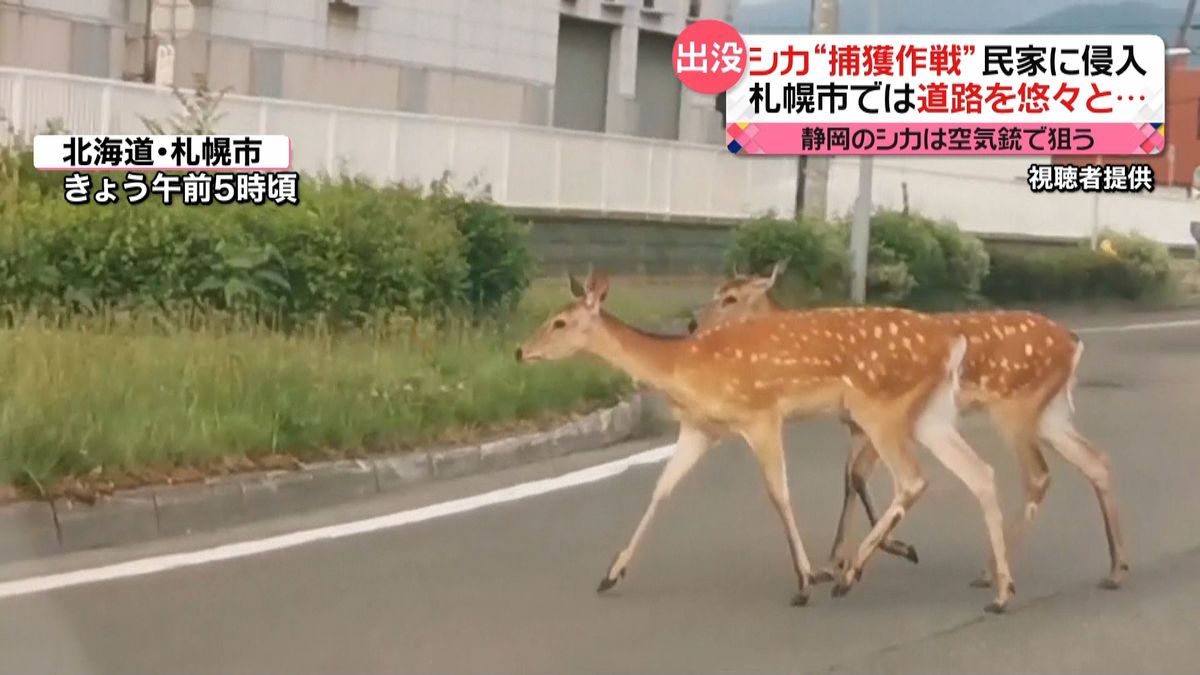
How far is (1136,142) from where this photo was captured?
20906mm

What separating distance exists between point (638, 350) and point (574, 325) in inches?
12.9

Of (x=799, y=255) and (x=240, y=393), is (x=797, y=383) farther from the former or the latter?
(x=799, y=255)

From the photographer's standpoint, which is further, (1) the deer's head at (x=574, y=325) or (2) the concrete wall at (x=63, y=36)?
(2) the concrete wall at (x=63, y=36)

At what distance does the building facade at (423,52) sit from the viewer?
90.6 feet

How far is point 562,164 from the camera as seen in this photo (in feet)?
94.3

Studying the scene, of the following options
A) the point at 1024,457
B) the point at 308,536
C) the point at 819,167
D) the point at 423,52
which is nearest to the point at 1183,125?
the point at 423,52

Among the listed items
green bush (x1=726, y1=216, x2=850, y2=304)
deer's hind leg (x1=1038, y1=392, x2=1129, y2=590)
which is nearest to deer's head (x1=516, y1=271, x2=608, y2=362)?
deer's hind leg (x1=1038, y1=392, x2=1129, y2=590)

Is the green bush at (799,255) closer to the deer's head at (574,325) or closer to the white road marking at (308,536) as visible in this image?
the white road marking at (308,536)

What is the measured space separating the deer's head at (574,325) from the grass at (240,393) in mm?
2452

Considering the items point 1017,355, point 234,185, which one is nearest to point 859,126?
point 234,185

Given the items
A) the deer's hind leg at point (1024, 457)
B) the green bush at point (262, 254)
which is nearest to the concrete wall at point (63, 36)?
the green bush at point (262, 254)

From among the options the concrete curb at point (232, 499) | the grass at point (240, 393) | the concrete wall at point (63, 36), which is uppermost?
the concrete wall at point (63, 36)

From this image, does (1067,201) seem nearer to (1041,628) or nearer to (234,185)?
(234,185)

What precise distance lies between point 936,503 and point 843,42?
→ 30.8 ft
